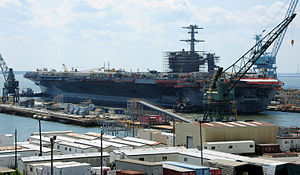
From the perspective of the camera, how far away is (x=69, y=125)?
6600 cm

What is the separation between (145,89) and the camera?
8581 cm

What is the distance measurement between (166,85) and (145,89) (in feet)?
19.3

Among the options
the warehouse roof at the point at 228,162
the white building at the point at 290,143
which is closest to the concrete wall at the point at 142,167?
the warehouse roof at the point at 228,162

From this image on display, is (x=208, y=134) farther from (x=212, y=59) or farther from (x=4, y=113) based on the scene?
(x=212, y=59)

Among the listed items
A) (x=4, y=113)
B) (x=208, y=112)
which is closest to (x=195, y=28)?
(x=4, y=113)

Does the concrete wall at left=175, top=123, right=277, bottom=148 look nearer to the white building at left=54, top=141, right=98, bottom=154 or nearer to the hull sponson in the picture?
the white building at left=54, top=141, right=98, bottom=154

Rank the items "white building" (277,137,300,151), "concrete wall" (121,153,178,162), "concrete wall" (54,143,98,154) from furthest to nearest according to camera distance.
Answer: "white building" (277,137,300,151) → "concrete wall" (54,143,98,154) → "concrete wall" (121,153,178,162)

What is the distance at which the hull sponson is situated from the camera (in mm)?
76875

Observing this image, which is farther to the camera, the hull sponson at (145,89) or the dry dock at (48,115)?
the hull sponson at (145,89)

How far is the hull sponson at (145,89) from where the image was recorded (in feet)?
252

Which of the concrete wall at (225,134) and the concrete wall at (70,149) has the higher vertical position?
the concrete wall at (225,134)

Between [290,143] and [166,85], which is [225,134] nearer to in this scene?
[290,143]

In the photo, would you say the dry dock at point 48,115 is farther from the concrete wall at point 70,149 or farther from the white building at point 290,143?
the white building at point 290,143

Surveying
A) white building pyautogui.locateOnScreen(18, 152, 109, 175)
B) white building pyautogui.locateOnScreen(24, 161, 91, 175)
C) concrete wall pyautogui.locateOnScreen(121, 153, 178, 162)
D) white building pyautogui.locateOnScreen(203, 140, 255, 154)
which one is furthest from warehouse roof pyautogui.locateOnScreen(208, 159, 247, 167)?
white building pyautogui.locateOnScreen(18, 152, 109, 175)
